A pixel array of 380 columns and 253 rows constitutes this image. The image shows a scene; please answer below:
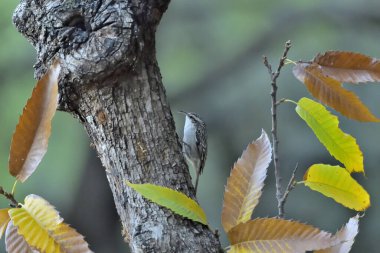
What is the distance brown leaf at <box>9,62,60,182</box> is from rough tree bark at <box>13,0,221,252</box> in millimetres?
235

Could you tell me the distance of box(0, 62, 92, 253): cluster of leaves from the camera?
0.75 meters

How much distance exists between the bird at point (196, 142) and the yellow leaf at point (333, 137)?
0.89 metres

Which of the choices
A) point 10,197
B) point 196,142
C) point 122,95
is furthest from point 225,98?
point 10,197

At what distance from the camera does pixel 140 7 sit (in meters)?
1.06

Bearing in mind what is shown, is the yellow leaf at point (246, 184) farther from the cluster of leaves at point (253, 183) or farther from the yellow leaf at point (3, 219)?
the yellow leaf at point (3, 219)

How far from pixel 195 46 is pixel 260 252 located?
217cm

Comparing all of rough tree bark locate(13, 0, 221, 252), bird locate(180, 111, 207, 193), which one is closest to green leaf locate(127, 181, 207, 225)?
rough tree bark locate(13, 0, 221, 252)

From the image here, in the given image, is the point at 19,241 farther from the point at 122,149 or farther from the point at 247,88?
the point at 247,88

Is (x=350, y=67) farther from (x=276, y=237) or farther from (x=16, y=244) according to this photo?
(x=16, y=244)

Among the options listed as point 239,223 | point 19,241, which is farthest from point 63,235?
point 239,223

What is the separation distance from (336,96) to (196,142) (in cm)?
107

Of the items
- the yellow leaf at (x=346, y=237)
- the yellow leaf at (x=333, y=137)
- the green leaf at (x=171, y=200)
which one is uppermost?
the yellow leaf at (x=333, y=137)

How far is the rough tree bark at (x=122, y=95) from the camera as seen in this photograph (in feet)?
3.30

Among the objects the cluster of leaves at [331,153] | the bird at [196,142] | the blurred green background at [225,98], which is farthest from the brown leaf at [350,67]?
the blurred green background at [225,98]
